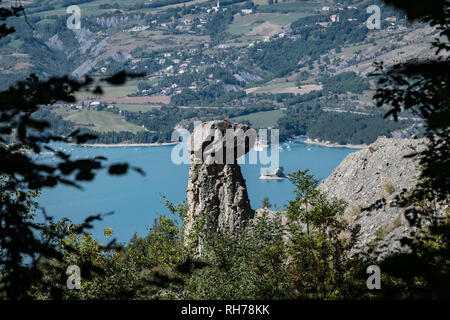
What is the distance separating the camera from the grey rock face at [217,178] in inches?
655

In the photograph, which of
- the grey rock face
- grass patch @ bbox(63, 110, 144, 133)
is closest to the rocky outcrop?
the grey rock face

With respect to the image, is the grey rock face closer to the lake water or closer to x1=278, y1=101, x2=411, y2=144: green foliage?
the lake water

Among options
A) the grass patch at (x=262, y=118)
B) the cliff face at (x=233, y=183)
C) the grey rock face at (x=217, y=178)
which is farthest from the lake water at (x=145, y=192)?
the grey rock face at (x=217, y=178)

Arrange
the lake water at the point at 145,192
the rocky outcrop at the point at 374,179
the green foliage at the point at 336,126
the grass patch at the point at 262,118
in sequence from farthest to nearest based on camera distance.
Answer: the grass patch at the point at 262,118 → the green foliage at the point at 336,126 → the lake water at the point at 145,192 → the rocky outcrop at the point at 374,179

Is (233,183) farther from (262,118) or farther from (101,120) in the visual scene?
(262,118)

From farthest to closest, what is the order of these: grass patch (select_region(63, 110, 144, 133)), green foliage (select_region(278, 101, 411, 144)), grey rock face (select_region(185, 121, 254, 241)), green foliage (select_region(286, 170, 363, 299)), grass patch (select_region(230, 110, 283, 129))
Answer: grass patch (select_region(230, 110, 283, 129)), grass patch (select_region(63, 110, 144, 133)), green foliage (select_region(278, 101, 411, 144)), grey rock face (select_region(185, 121, 254, 241)), green foliage (select_region(286, 170, 363, 299))

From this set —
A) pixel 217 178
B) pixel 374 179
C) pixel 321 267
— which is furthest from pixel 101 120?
pixel 321 267

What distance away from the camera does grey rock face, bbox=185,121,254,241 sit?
16641mm

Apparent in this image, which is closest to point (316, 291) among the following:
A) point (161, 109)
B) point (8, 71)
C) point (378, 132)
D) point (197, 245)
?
point (197, 245)

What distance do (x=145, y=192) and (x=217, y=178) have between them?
6728cm

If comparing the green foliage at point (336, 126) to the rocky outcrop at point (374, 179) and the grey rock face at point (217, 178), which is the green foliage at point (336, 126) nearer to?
the rocky outcrop at point (374, 179)

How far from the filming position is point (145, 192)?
8338cm

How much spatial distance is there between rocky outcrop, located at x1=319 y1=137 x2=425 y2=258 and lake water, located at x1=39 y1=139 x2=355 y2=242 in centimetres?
3986

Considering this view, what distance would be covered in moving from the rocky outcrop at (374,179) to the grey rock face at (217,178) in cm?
310
